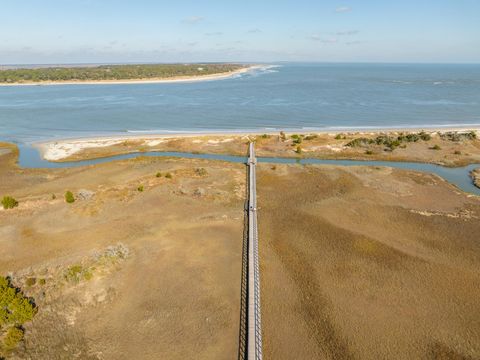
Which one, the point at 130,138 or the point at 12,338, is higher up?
the point at 130,138

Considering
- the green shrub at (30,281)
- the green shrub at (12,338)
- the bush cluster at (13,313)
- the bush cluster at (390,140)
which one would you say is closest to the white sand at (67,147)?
the green shrub at (30,281)

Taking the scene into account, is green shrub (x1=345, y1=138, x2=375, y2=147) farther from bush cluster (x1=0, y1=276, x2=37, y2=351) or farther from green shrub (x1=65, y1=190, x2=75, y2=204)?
bush cluster (x1=0, y1=276, x2=37, y2=351)

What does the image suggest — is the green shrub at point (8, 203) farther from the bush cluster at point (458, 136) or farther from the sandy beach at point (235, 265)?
the bush cluster at point (458, 136)

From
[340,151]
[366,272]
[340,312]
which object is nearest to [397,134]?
[340,151]

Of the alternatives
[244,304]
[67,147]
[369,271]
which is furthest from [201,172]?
[67,147]

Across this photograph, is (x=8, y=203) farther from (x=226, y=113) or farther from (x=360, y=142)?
(x=226, y=113)

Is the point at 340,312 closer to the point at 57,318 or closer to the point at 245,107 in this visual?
the point at 57,318
